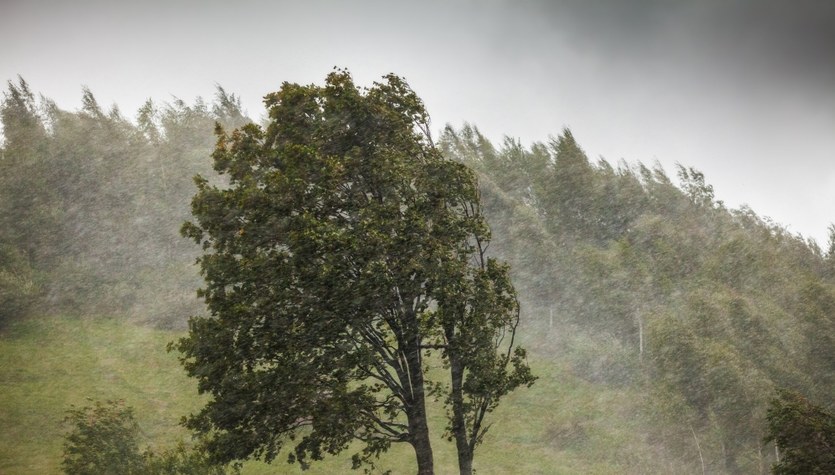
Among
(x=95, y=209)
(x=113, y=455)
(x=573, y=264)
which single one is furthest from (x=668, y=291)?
(x=95, y=209)

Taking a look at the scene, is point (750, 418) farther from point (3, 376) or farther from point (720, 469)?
point (3, 376)

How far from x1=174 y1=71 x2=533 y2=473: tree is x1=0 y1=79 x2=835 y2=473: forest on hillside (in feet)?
99.1

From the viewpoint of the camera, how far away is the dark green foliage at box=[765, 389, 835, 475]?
779 inches

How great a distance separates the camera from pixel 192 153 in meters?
68.4

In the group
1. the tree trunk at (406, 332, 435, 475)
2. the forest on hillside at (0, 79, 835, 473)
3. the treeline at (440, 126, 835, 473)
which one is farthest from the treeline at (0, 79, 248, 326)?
the tree trunk at (406, 332, 435, 475)

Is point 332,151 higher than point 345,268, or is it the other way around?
point 332,151

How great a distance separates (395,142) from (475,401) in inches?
346

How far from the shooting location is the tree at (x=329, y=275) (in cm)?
1439

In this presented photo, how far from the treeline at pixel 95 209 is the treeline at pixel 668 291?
3773 cm

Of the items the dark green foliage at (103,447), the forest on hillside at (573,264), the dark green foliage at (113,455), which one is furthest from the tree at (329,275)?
the forest on hillside at (573,264)

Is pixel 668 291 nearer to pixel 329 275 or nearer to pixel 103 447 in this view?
pixel 329 275

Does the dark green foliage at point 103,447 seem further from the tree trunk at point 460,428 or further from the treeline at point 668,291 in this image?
the treeline at point 668,291

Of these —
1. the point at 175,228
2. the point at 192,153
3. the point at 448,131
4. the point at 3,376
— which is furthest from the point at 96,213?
the point at 448,131

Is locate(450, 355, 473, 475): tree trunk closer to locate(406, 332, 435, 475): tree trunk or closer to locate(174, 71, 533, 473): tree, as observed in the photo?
locate(174, 71, 533, 473): tree
